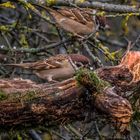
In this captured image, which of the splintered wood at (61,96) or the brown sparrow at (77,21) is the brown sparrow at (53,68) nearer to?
the brown sparrow at (77,21)

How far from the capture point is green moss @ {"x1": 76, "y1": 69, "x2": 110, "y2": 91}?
11.8 ft

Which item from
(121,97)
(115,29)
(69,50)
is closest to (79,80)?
(121,97)

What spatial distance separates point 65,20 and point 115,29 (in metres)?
2.56

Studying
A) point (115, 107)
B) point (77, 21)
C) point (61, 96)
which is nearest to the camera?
point (115, 107)

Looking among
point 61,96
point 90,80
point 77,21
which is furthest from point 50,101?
point 77,21

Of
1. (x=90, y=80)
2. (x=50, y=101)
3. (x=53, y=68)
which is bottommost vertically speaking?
(x=53, y=68)

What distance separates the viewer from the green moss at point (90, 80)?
3.60m

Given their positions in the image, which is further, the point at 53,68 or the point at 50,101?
the point at 53,68

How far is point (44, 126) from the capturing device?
13.0 feet

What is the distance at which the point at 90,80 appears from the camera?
3.62m

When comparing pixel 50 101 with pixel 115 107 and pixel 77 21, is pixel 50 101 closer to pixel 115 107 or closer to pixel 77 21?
pixel 115 107

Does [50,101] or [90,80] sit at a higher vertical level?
[90,80]

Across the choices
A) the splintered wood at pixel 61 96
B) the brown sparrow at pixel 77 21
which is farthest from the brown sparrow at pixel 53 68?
the splintered wood at pixel 61 96

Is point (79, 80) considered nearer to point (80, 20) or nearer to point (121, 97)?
point (121, 97)
